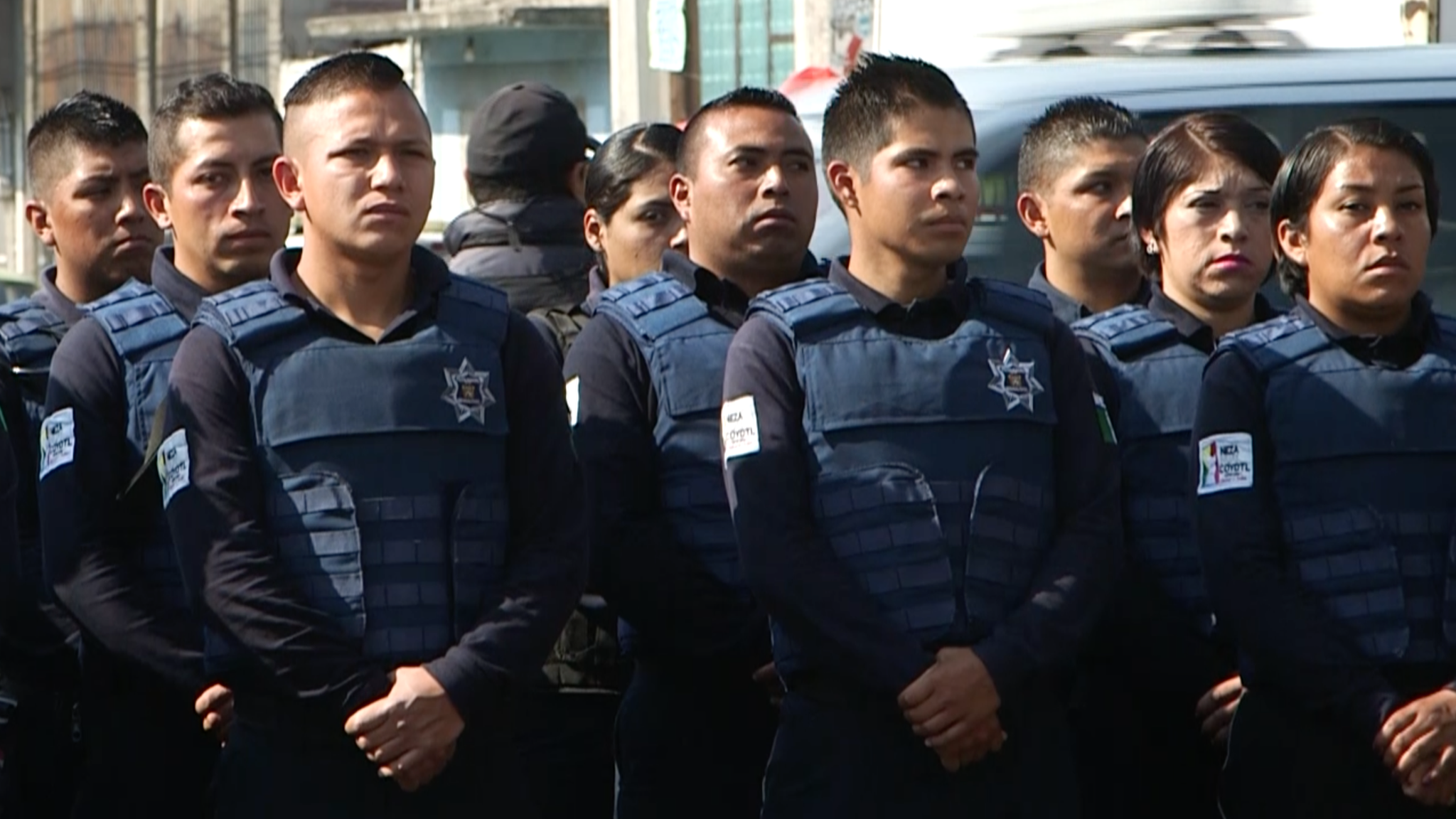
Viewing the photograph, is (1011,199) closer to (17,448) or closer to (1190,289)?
(1190,289)

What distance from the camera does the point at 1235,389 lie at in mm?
4184

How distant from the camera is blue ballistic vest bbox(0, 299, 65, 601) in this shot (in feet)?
15.0

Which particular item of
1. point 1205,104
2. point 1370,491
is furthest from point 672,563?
point 1205,104

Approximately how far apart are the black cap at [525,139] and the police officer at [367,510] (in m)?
1.88

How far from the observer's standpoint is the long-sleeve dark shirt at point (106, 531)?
413cm

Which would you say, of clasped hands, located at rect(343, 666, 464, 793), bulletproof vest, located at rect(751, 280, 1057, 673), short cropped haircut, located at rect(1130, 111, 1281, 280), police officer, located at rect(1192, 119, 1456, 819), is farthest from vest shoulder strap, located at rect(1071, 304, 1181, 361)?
clasped hands, located at rect(343, 666, 464, 793)

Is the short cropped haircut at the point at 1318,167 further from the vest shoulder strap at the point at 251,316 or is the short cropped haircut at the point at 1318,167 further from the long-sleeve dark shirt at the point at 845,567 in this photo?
the vest shoulder strap at the point at 251,316

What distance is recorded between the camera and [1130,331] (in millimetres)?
4652

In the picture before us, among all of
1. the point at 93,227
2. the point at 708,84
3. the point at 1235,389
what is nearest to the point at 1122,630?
the point at 1235,389

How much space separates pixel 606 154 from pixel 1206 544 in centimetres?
188

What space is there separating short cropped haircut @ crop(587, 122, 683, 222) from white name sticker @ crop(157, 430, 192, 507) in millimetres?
1732

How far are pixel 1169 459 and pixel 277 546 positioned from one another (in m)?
1.69

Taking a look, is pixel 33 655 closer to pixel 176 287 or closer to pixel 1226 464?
pixel 176 287

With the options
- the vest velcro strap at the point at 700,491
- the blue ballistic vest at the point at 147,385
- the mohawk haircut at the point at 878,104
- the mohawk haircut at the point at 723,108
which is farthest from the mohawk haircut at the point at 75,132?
the mohawk haircut at the point at 878,104
